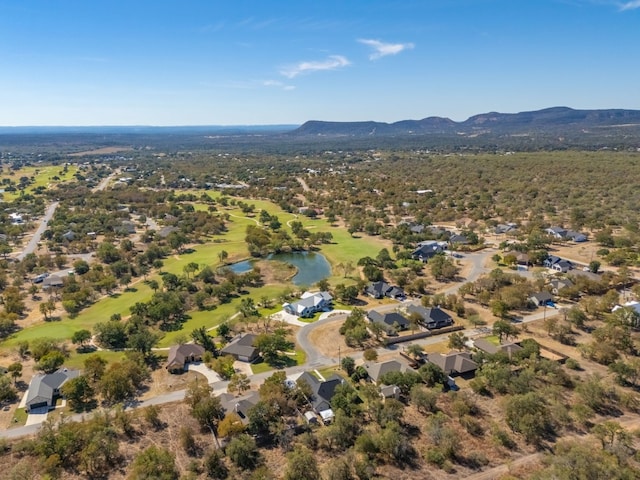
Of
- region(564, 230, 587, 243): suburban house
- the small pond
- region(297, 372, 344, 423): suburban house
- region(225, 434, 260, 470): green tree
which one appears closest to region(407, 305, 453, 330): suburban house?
region(297, 372, 344, 423): suburban house

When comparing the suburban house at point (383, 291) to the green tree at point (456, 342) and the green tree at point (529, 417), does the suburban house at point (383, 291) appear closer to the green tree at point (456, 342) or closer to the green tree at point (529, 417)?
the green tree at point (456, 342)

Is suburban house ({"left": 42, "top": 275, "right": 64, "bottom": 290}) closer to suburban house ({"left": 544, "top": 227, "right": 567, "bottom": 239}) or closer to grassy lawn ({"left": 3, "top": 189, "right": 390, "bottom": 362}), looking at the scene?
grassy lawn ({"left": 3, "top": 189, "right": 390, "bottom": 362})

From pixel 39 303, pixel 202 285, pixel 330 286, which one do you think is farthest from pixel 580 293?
pixel 39 303

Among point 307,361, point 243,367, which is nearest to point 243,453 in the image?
point 243,367

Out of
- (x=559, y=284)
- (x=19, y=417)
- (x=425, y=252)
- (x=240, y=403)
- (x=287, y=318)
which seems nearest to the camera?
(x=240, y=403)

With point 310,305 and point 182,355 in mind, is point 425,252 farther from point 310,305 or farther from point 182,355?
point 182,355

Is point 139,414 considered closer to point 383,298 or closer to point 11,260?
point 383,298
